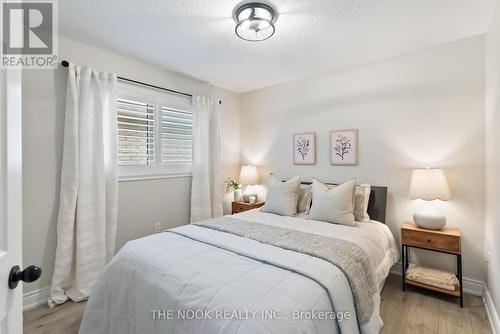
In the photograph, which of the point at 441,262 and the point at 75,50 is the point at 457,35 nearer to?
the point at 441,262

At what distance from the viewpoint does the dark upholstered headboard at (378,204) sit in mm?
2734

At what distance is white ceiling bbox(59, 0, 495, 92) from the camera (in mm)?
1890

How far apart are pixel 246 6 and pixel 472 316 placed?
3066 millimetres

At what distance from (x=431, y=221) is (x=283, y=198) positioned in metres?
1.44

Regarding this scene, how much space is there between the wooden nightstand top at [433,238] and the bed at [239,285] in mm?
503

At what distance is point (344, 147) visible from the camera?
10.3 ft

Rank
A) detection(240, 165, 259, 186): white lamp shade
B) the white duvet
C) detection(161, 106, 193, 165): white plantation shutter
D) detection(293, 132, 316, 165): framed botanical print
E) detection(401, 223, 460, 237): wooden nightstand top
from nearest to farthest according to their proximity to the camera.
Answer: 1. the white duvet
2. detection(401, 223, 460, 237): wooden nightstand top
3. detection(161, 106, 193, 165): white plantation shutter
4. detection(293, 132, 316, 165): framed botanical print
5. detection(240, 165, 259, 186): white lamp shade

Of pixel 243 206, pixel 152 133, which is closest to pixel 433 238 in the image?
pixel 243 206

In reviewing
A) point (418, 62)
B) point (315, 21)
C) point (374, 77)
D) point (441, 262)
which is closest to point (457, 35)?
point (418, 62)

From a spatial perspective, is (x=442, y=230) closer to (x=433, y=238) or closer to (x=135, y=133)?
(x=433, y=238)

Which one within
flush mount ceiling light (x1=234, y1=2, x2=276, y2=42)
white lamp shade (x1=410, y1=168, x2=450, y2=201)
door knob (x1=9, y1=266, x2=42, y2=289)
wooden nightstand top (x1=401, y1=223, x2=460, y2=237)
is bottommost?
wooden nightstand top (x1=401, y1=223, x2=460, y2=237)

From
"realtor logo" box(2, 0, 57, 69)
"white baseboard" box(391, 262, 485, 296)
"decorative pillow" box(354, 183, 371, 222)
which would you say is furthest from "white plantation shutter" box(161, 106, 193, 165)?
"white baseboard" box(391, 262, 485, 296)

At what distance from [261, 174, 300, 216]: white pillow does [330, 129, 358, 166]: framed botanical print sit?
657 millimetres

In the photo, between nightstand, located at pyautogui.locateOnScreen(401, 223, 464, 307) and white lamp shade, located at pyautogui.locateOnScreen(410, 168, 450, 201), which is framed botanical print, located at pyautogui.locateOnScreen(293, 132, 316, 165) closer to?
white lamp shade, located at pyautogui.locateOnScreen(410, 168, 450, 201)
